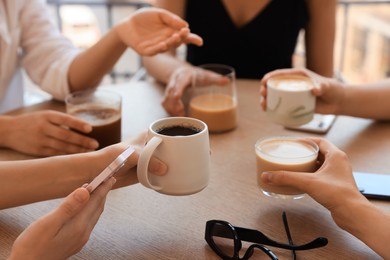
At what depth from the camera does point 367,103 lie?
1.39 metres

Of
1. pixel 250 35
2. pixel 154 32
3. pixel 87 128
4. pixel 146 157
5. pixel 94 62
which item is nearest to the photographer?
pixel 146 157

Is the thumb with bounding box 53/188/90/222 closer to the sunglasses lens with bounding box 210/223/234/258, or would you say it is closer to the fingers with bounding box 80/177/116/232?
the fingers with bounding box 80/177/116/232

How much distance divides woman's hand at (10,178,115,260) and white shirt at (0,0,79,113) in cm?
85

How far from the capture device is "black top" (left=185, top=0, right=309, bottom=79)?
1954mm

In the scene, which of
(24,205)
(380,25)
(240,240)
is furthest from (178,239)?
(380,25)

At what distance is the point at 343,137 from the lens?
1327 mm

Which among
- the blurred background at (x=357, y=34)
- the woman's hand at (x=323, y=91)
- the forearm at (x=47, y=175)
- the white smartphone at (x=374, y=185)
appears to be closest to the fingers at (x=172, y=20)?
the woman's hand at (x=323, y=91)

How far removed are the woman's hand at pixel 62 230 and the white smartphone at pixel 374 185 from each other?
591 mm

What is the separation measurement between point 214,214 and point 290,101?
44 centimetres

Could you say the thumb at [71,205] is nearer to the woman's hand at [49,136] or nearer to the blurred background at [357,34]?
the woman's hand at [49,136]

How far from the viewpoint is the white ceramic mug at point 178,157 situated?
871 mm

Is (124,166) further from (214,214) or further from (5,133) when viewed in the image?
(5,133)

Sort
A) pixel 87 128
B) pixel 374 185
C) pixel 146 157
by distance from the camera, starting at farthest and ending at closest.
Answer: pixel 87 128 → pixel 374 185 → pixel 146 157

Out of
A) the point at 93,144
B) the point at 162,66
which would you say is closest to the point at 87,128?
the point at 93,144
